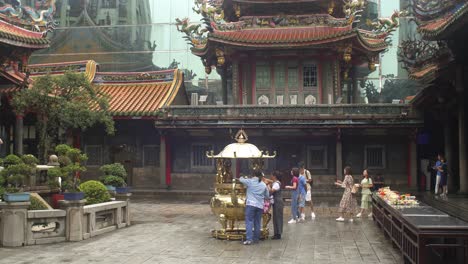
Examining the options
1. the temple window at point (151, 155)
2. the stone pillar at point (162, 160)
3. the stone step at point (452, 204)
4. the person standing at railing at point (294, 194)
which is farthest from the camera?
the temple window at point (151, 155)

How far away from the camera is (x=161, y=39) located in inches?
1617

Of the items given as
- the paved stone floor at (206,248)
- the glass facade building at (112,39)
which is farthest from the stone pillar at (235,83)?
the glass facade building at (112,39)

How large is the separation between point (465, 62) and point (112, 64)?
28.1 metres

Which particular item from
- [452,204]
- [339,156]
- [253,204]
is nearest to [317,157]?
[339,156]

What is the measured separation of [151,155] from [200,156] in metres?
2.56

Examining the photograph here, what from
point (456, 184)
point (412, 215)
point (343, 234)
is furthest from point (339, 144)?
point (412, 215)

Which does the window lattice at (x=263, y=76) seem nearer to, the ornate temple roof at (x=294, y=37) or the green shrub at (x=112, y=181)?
the ornate temple roof at (x=294, y=37)

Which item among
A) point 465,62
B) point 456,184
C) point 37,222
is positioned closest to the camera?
point 37,222

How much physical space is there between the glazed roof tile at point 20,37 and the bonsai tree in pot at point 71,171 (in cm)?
589

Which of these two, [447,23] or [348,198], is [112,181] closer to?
[348,198]

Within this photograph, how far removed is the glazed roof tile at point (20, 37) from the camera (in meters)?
18.0

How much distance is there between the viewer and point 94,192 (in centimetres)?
1497

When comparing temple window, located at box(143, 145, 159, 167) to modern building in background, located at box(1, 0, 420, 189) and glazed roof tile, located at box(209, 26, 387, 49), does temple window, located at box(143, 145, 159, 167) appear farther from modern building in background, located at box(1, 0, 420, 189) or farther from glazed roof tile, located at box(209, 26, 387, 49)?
glazed roof tile, located at box(209, 26, 387, 49)

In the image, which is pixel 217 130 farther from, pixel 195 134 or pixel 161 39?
pixel 161 39
